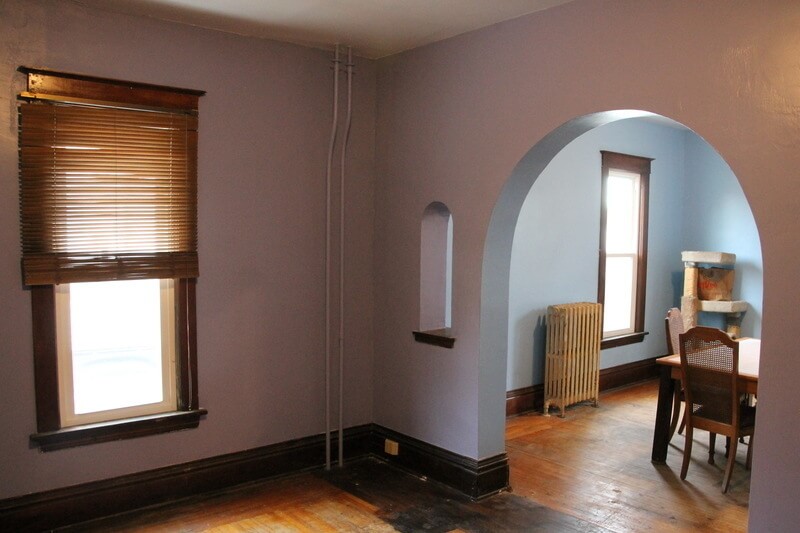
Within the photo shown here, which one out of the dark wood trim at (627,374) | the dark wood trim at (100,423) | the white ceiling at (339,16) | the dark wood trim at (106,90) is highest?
the white ceiling at (339,16)

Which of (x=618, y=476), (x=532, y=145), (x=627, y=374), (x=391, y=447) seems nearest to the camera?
(x=532, y=145)

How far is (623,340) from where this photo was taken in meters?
6.73

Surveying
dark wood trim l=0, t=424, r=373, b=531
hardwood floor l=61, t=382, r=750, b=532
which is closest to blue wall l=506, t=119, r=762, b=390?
hardwood floor l=61, t=382, r=750, b=532

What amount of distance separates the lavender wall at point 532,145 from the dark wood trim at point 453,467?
69 mm

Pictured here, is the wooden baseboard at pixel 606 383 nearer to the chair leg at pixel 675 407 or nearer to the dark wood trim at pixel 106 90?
the chair leg at pixel 675 407

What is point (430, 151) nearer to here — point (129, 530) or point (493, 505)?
point (493, 505)

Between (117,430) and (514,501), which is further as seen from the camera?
(514,501)

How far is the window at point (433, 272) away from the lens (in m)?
4.27

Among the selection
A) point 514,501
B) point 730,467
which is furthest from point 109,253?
point 730,467

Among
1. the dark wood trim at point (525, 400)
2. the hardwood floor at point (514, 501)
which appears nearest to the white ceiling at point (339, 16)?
the hardwood floor at point (514, 501)

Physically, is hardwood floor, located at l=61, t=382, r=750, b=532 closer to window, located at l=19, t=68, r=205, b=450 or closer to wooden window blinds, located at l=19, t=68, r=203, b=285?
window, located at l=19, t=68, r=205, b=450

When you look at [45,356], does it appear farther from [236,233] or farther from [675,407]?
[675,407]

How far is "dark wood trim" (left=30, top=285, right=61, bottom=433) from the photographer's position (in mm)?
3352

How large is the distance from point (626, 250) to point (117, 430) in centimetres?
531
